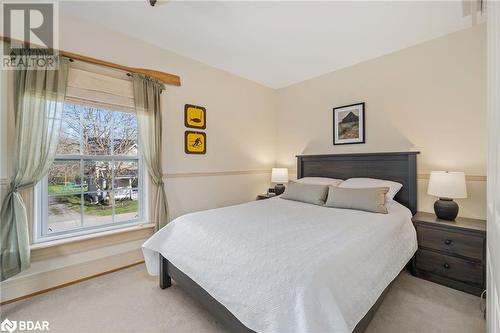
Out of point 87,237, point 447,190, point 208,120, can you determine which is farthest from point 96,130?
point 447,190

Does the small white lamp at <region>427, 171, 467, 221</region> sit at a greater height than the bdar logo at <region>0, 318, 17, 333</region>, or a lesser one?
greater

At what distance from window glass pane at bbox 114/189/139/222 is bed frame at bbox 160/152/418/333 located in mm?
947

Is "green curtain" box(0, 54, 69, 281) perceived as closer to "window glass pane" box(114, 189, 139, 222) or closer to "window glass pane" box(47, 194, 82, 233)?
"window glass pane" box(47, 194, 82, 233)

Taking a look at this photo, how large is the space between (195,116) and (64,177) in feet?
5.50

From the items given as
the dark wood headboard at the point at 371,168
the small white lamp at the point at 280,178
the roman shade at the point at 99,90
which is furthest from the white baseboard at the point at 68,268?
the dark wood headboard at the point at 371,168

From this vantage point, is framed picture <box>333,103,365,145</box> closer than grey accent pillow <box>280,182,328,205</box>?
No

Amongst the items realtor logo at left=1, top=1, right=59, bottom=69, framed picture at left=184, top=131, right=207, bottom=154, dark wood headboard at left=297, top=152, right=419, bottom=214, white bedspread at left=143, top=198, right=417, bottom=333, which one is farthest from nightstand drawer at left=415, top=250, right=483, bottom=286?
realtor logo at left=1, top=1, right=59, bottom=69

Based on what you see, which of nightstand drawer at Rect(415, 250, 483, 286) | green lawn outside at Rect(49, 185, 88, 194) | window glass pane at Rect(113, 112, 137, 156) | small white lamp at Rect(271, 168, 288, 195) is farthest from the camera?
small white lamp at Rect(271, 168, 288, 195)

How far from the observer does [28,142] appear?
6.55ft

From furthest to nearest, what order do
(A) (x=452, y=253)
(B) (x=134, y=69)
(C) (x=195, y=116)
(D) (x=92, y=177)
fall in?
1. (C) (x=195, y=116)
2. (B) (x=134, y=69)
3. (D) (x=92, y=177)
4. (A) (x=452, y=253)

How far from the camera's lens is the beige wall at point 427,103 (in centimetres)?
235

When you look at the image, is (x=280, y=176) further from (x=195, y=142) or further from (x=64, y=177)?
(x=64, y=177)

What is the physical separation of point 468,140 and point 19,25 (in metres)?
4.62

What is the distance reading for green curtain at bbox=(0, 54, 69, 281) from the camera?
1881 mm
